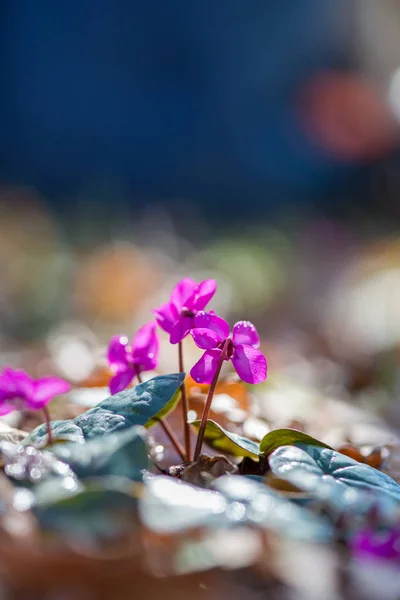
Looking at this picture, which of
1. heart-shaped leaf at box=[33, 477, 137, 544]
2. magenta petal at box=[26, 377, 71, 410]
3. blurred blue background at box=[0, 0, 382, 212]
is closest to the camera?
heart-shaped leaf at box=[33, 477, 137, 544]

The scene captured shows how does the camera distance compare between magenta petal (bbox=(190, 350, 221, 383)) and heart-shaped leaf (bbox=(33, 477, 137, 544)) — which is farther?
magenta petal (bbox=(190, 350, 221, 383))

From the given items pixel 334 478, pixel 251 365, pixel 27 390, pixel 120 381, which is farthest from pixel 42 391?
pixel 334 478

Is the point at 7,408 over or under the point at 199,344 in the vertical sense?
under

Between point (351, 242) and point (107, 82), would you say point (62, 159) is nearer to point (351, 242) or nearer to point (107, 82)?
point (107, 82)

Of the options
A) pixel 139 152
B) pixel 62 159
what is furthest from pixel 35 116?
pixel 139 152

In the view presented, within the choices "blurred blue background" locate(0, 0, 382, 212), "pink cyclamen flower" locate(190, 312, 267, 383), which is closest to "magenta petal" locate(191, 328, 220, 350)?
"pink cyclamen flower" locate(190, 312, 267, 383)

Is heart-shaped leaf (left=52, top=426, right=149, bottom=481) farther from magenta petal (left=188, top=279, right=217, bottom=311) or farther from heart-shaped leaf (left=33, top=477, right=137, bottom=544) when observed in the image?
magenta petal (left=188, top=279, right=217, bottom=311)

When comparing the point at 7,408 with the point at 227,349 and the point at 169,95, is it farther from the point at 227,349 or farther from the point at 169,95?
the point at 169,95
